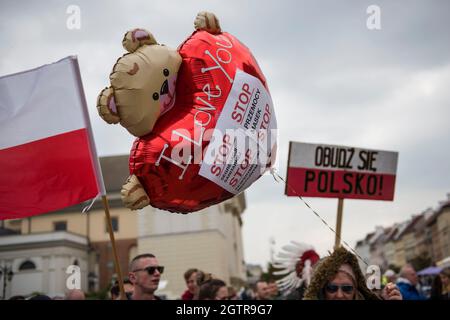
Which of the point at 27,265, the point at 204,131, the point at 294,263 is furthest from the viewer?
the point at 27,265

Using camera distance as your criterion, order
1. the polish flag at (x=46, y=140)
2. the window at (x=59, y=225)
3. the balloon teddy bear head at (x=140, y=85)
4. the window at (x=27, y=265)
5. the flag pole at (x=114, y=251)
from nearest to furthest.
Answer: the balloon teddy bear head at (x=140, y=85) → the flag pole at (x=114, y=251) → the polish flag at (x=46, y=140) → the window at (x=27, y=265) → the window at (x=59, y=225)

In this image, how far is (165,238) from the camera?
1795 inches

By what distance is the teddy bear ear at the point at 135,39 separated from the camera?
321cm

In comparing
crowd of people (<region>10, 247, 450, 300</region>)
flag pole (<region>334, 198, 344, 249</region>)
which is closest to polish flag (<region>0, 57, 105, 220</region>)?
crowd of people (<region>10, 247, 450, 300</region>)

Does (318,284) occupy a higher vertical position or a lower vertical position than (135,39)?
lower

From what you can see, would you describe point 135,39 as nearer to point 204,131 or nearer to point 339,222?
point 204,131

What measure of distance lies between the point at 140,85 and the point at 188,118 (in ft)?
1.06

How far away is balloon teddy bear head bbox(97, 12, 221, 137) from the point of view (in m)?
3.08

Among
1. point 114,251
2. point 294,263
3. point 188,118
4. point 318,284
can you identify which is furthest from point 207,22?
point 294,263

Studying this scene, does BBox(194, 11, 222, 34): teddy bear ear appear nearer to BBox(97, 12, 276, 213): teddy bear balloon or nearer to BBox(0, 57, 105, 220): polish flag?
BBox(97, 12, 276, 213): teddy bear balloon

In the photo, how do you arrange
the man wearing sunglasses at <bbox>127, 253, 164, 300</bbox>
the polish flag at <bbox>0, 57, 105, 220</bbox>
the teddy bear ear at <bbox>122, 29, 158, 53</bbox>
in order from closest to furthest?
the teddy bear ear at <bbox>122, 29, 158, 53</bbox>, the polish flag at <bbox>0, 57, 105, 220</bbox>, the man wearing sunglasses at <bbox>127, 253, 164, 300</bbox>

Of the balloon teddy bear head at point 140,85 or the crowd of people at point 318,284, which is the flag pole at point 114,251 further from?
the balloon teddy bear head at point 140,85

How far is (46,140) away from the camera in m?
4.30

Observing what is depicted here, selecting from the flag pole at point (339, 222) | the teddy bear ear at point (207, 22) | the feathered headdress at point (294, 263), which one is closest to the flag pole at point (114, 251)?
the teddy bear ear at point (207, 22)
